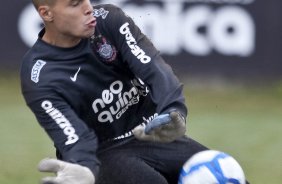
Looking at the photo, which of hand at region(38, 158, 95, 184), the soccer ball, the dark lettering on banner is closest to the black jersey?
hand at region(38, 158, 95, 184)

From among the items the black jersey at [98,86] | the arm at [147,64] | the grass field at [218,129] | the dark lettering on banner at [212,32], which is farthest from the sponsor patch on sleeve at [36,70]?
the dark lettering on banner at [212,32]

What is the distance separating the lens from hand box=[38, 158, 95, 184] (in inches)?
198

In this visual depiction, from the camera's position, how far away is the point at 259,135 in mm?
9953

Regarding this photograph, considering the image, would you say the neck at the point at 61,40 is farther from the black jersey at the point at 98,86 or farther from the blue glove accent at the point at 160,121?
the blue glove accent at the point at 160,121

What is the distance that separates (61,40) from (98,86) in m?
0.32

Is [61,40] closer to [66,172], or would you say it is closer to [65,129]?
[65,129]

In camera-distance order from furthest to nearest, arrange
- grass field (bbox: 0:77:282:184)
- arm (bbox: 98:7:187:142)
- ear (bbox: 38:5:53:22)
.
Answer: grass field (bbox: 0:77:282:184) < ear (bbox: 38:5:53:22) < arm (bbox: 98:7:187:142)

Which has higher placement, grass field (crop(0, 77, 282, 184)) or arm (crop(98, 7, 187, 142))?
arm (crop(98, 7, 187, 142))

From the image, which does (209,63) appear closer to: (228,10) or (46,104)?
(228,10)

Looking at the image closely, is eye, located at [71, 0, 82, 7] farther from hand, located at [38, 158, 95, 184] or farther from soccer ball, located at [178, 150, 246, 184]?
soccer ball, located at [178, 150, 246, 184]

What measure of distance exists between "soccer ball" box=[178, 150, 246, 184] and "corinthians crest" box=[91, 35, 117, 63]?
74 cm

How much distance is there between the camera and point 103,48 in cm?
556

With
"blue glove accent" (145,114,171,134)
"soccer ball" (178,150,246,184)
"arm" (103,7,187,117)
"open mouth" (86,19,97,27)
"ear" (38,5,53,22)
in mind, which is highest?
"ear" (38,5,53,22)

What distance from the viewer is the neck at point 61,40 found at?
5555 mm
